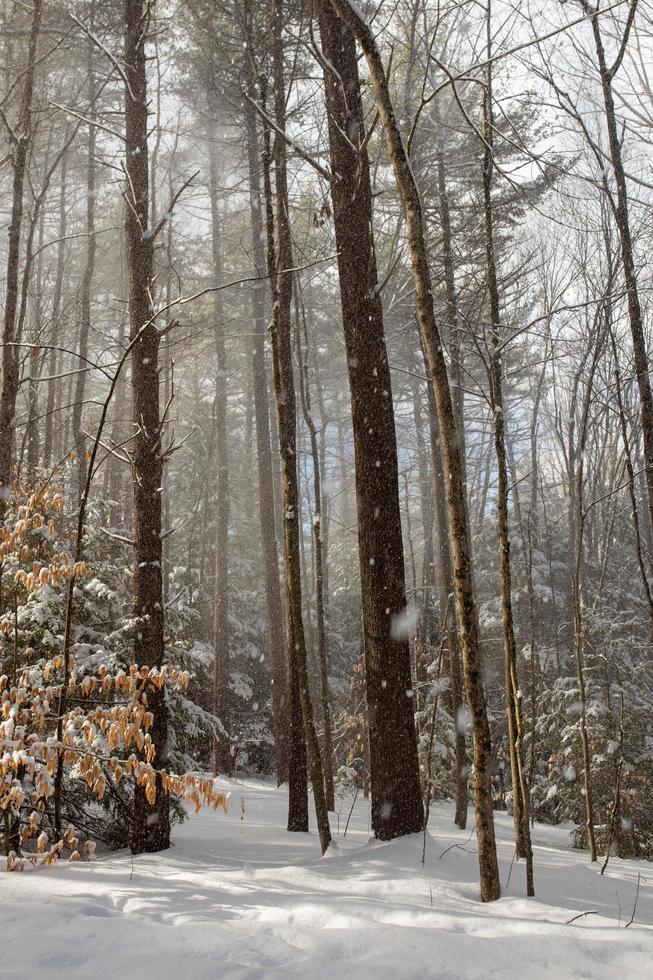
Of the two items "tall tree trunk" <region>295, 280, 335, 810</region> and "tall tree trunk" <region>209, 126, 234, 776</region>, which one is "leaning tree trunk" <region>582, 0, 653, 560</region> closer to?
"tall tree trunk" <region>295, 280, 335, 810</region>

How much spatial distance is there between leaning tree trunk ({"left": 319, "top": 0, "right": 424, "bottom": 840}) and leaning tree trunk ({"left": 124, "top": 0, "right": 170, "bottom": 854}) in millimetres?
1712

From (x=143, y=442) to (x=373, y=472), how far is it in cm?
203

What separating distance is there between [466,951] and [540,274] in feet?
34.2

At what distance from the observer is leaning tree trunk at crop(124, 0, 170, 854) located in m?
5.54

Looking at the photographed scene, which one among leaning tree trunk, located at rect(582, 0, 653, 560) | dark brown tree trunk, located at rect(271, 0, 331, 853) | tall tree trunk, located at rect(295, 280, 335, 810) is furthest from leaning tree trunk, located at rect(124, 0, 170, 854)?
leaning tree trunk, located at rect(582, 0, 653, 560)

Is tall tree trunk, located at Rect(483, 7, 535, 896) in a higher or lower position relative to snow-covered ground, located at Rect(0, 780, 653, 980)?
higher

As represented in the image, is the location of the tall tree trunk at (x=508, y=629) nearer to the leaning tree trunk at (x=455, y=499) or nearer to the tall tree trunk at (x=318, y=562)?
the leaning tree trunk at (x=455, y=499)

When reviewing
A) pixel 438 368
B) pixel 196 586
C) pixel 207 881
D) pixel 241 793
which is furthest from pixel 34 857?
pixel 196 586

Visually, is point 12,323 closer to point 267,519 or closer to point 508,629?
point 508,629

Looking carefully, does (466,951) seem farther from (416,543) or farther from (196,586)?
(416,543)

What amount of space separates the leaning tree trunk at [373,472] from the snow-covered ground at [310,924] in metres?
0.53

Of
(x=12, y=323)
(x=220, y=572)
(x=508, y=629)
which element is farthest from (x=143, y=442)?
(x=220, y=572)

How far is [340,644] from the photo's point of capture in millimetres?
18297

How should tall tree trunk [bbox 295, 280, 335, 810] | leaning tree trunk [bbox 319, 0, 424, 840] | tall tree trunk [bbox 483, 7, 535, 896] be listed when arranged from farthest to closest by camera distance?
tall tree trunk [bbox 295, 280, 335, 810] < leaning tree trunk [bbox 319, 0, 424, 840] < tall tree trunk [bbox 483, 7, 535, 896]
